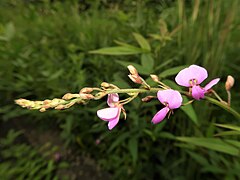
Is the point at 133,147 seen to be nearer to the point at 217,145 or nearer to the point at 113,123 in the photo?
the point at 217,145

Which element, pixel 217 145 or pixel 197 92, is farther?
pixel 217 145

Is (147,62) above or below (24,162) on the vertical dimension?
above

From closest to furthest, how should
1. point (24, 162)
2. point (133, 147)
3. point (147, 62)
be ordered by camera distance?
point (147, 62) → point (133, 147) → point (24, 162)

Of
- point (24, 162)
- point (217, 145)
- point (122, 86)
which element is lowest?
point (24, 162)

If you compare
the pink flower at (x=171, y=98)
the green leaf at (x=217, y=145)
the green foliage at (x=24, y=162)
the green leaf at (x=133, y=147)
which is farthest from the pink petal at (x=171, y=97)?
the green foliage at (x=24, y=162)

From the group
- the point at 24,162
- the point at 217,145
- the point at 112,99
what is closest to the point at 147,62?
the point at 217,145

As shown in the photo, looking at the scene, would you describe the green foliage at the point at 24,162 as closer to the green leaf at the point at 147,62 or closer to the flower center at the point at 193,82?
the green leaf at the point at 147,62
